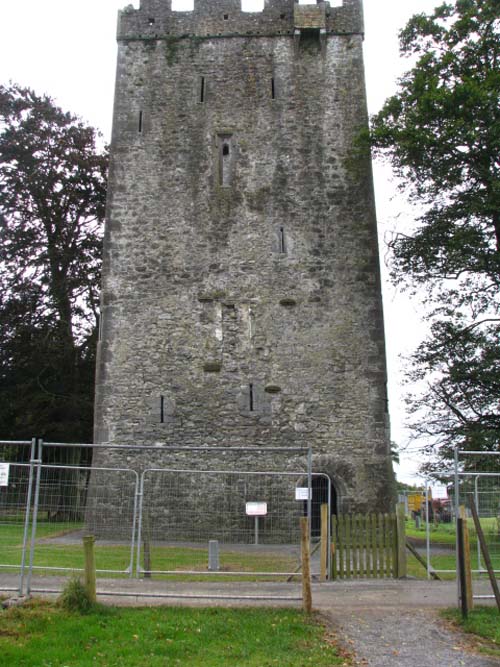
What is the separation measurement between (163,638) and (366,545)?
4.89 meters

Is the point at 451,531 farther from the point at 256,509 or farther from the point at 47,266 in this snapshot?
the point at 47,266

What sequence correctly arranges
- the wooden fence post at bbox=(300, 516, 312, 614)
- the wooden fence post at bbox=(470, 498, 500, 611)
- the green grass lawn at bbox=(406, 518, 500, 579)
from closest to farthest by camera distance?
the wooden fence post at bbox=(470, 498, 500, 611) → the wooden fence post at bbox=(300, 516, 312, 614) → the green grass lawn at bbox=(406, 518, 500, 579)

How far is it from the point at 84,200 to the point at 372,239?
12193 mm

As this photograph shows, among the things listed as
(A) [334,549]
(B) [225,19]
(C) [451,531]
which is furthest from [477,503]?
(B) [225,19]

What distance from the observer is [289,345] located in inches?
687

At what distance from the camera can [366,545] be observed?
432 inches

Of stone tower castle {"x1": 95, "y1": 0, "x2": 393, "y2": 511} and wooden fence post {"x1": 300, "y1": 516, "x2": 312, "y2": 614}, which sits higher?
stone tower castle {"x1": 95, "y1": 0, "x2": 393, "y2": 511}

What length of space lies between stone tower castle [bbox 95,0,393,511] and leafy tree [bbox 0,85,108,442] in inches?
259

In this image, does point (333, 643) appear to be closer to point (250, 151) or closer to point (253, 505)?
point (253, 505)

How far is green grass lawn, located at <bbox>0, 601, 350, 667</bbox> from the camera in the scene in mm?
6203

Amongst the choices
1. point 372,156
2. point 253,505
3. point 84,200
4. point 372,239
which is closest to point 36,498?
point 253,505

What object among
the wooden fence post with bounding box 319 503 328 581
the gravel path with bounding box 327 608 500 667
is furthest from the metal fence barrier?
the gravel path with bounding box 327 608 500 667

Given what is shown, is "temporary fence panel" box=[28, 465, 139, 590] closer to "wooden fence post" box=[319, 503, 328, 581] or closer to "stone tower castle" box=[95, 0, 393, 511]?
"wooden fence post" box=[319, 503, 328, 581]

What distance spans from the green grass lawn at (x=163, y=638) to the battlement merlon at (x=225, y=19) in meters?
16.3
